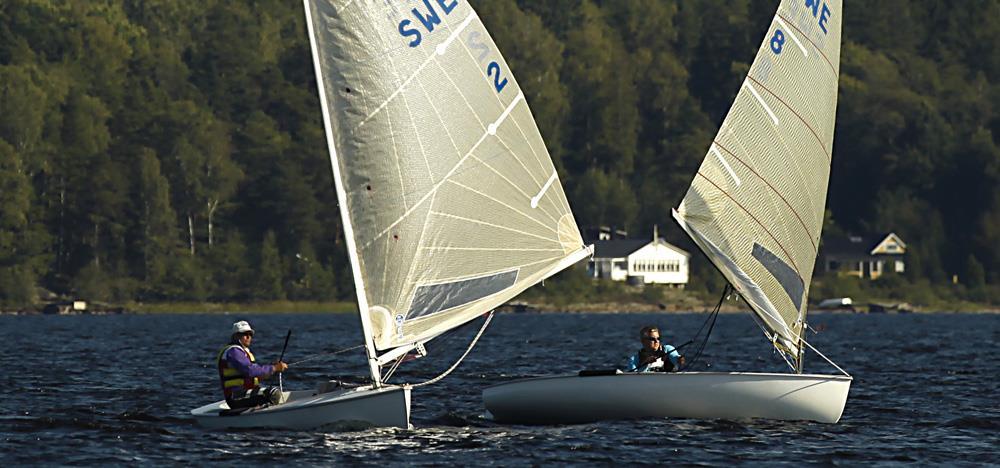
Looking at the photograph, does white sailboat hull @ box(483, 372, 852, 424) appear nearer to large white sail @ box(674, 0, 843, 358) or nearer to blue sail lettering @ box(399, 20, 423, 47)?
large white sail @ box(674, 0, 843, 358)

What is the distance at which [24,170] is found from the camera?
116 m

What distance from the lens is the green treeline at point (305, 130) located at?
116 meters

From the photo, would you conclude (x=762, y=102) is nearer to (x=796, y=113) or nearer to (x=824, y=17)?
(x=796, y=113)

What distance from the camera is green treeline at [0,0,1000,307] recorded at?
11588cm

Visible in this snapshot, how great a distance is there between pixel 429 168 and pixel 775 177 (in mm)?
Result: 5017

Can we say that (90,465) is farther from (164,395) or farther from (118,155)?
(118,155)

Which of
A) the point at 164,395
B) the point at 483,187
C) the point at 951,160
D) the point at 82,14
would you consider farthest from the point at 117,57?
the point at 483,187

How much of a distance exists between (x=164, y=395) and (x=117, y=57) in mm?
104798

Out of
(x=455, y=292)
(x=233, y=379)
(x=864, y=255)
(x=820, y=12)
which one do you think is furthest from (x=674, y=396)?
(x=864, y=255)

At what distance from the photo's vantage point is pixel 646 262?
12975 cm

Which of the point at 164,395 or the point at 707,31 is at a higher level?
the point at 707,31

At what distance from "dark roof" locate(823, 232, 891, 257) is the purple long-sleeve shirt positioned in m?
115

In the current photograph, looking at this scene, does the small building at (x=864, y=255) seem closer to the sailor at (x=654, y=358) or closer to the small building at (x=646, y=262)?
the small building at (x=646, y=262)

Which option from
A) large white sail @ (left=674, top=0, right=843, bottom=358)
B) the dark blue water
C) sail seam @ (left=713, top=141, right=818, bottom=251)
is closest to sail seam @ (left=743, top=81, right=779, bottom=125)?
large white sail @ (left=674, top=0, right=843, bottom=358)
